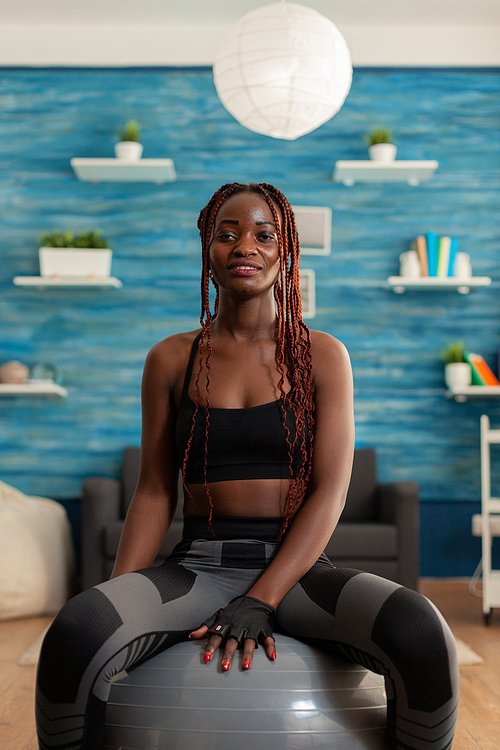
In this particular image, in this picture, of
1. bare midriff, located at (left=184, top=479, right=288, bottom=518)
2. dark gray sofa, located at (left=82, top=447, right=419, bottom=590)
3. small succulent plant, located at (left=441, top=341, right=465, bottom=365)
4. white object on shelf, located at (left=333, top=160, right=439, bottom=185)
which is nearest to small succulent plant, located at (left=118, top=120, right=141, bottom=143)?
white object on shelf, located at (left=333, top=160, right=439, bottom=185)

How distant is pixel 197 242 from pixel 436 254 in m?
1.27

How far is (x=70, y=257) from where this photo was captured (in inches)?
139

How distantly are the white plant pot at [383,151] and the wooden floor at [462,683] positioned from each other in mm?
2245

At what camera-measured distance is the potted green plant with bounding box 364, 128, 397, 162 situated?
3547 millimetres

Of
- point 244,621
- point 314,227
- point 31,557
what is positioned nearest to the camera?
point 244,621

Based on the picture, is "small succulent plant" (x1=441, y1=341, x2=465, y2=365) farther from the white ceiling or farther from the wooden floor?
the white ceiling

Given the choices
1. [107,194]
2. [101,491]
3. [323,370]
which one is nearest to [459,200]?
[107,194]

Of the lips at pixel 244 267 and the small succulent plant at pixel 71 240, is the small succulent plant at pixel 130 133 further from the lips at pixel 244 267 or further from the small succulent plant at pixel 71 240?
the lips at pixel 244 267

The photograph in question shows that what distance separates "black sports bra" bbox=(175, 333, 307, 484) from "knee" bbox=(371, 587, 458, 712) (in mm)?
359

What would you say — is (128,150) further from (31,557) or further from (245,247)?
(245,247)

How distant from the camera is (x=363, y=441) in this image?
365cm

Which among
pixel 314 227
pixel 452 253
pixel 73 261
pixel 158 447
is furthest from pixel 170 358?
pixel 452 253

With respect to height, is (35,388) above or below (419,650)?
above

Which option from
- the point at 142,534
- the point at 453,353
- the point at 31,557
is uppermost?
the point at 453,353
